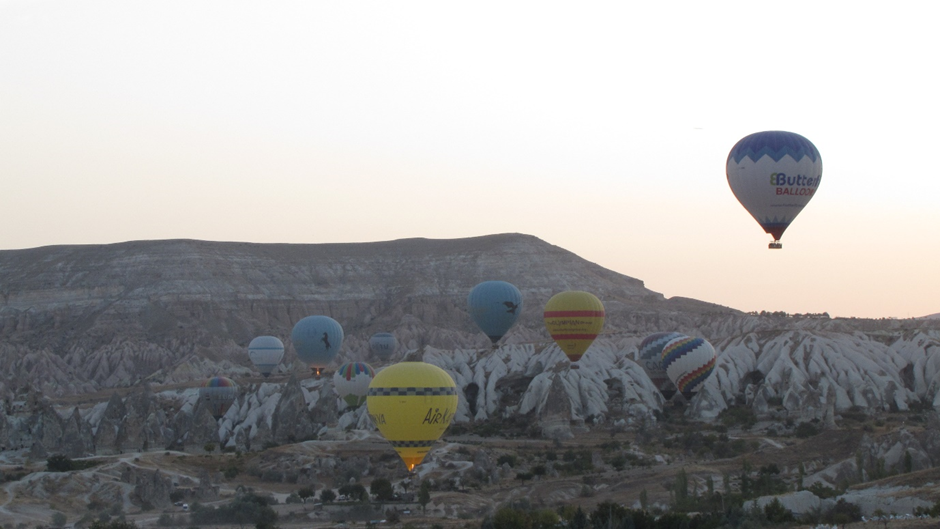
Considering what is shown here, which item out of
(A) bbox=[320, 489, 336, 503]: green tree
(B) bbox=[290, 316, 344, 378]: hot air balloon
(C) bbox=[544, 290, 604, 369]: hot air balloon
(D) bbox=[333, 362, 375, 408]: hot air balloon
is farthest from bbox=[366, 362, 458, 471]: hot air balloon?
(B) bbox=[290, 316, 344, 378]: hot air balloon

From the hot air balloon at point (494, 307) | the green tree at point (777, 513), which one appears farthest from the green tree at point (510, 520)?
the hot air balloon at point (494, 307)

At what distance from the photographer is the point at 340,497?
4391 cm

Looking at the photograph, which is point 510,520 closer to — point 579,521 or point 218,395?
point 579,521

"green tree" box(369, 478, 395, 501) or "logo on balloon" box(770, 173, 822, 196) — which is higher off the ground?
"logo on balloon" box(770, 173, 822, 196)

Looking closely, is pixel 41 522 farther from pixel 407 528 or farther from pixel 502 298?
pixel 502 298

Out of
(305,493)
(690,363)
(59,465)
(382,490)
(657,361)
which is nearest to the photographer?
(382,490)

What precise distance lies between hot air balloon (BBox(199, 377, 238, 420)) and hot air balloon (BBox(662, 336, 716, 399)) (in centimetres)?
2493

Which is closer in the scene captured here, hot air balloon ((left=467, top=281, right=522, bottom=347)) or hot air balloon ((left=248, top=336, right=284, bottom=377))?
hot air balloon ((left=467, top=281, right=522, bottom=347))

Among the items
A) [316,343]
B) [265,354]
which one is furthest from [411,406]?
[265,354]

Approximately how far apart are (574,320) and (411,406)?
88.5 ft

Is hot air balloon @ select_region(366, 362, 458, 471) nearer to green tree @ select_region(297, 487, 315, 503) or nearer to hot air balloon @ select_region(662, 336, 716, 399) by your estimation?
green tree @ select_region(297, 487, 315, 503)

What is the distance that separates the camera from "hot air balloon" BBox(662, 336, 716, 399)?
6562 centimetres

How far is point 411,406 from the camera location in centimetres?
4356

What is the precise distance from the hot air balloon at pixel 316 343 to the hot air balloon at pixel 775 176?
47.0 m
